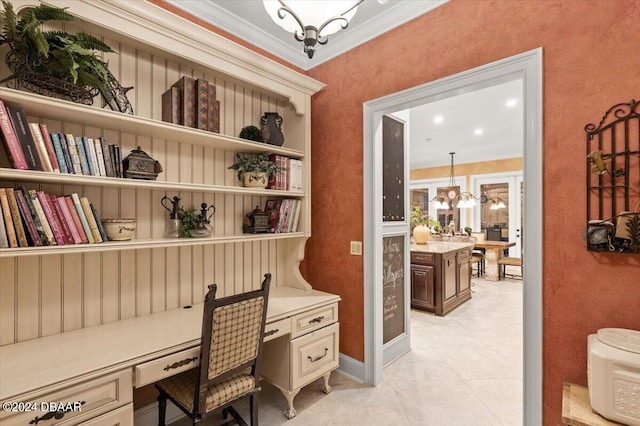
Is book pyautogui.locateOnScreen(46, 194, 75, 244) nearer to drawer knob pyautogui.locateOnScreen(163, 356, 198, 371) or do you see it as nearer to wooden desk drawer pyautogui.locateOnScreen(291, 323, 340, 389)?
drawer knob pyautogui.locateOnScreen(163, 356, 198, 371)

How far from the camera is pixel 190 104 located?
6.50ft

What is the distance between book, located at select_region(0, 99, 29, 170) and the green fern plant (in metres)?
0.19

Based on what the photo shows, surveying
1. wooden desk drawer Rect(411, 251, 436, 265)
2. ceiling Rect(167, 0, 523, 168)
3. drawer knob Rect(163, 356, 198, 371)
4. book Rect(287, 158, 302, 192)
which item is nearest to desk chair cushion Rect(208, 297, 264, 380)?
drawer knob Rect(163, 356, 198, 371)

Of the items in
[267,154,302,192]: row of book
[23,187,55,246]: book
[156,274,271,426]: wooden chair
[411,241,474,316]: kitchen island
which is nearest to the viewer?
[23,187,55,246]: book

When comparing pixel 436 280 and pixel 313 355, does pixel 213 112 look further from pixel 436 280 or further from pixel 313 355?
pixel 436 280

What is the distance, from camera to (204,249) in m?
2.28

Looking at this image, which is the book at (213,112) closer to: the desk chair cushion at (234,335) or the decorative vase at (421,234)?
the desk chair cushion at (234,335)

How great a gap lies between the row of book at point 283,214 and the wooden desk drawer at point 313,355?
0.83 meters

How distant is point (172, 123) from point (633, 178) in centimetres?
247

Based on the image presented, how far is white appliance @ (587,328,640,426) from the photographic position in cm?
123

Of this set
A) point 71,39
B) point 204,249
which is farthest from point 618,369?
point 71,39

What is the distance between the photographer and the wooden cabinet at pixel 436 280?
4.20m

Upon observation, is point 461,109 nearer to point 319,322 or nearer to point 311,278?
point 311,278

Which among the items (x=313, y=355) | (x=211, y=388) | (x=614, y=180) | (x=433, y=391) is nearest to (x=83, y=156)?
(x=211, y=388)
